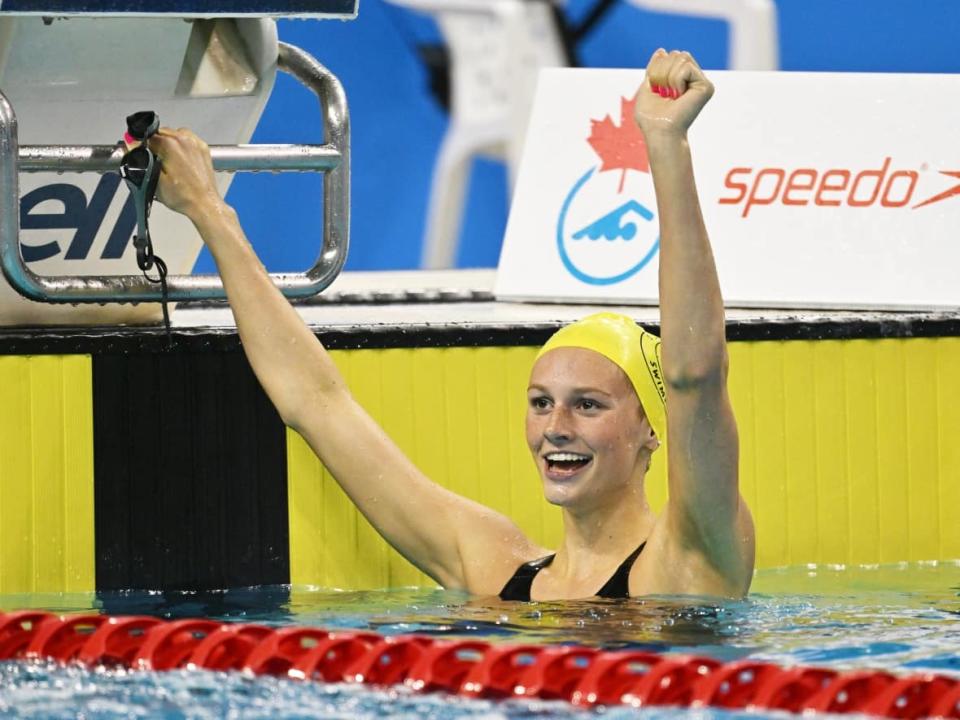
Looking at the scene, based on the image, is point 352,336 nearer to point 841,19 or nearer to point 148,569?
point 148,569

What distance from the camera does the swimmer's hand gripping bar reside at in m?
3.11

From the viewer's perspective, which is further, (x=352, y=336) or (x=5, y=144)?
(x=352, y=336)

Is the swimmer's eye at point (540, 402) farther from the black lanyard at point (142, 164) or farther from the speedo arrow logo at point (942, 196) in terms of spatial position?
the speedo arrow logo at point (942, 196)

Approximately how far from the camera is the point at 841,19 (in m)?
7.22

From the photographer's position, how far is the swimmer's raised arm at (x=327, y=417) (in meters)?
3.05

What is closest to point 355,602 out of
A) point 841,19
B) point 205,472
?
point 205,472

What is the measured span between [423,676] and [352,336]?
3.58 feet

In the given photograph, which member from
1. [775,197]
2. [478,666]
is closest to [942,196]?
[775,197]

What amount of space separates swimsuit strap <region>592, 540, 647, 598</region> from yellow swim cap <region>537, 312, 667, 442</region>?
208 millimetres

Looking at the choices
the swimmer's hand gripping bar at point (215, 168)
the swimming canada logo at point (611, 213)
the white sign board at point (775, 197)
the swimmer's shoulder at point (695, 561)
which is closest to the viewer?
the swimmer's shoulder at point (695, 561)

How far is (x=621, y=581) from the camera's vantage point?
2867mm

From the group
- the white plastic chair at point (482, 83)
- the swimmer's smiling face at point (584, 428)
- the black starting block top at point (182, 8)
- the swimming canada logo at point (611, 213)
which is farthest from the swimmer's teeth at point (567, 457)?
the white plastic chair at point (482, 83)

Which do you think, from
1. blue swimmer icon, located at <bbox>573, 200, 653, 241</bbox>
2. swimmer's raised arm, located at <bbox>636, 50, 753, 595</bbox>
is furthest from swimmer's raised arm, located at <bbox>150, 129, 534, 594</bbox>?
blue swimmer icon, located at <bbox>573, 200, 653, 241</bbox>

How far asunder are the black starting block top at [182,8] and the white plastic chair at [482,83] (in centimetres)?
402
